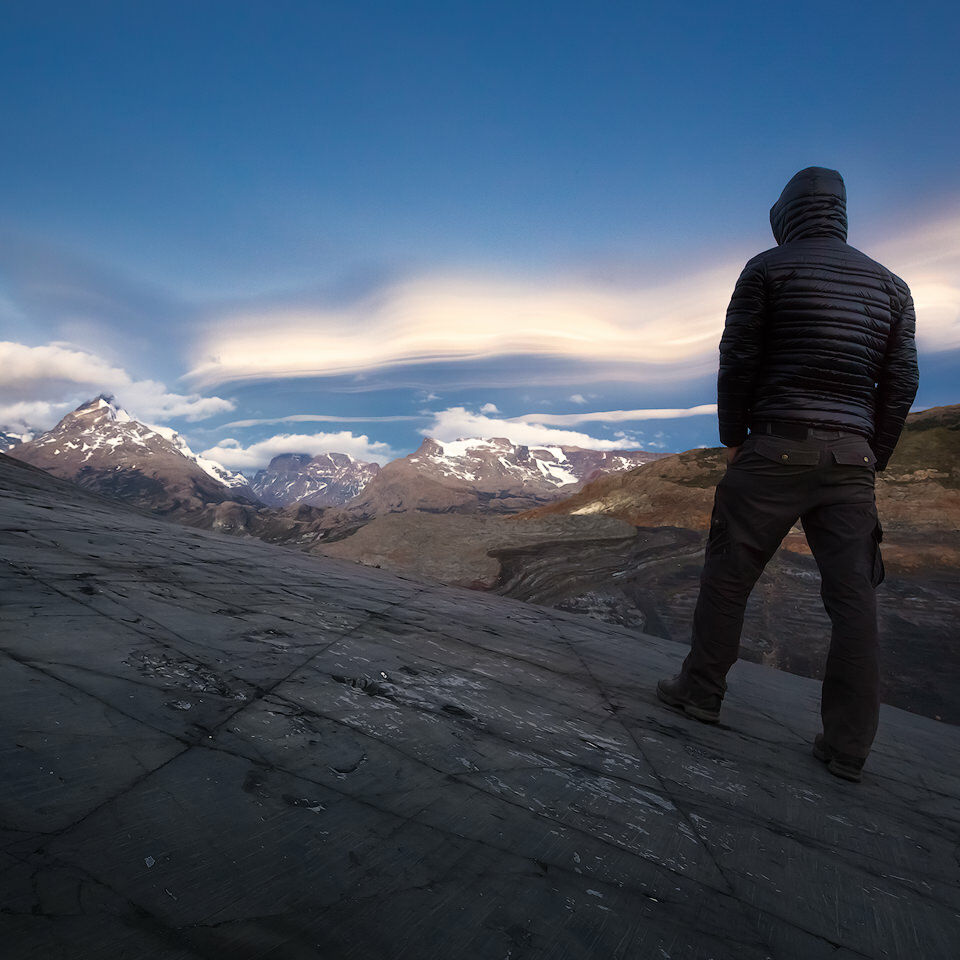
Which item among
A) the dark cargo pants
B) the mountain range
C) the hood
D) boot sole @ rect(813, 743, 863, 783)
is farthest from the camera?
the mountain range

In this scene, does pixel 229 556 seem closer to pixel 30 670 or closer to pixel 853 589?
pixel 30 670

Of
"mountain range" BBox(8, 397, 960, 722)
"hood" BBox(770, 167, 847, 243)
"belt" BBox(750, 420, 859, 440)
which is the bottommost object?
"mountain range" BBox(8, 397, 960, 722)

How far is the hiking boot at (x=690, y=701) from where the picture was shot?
7.89 ft

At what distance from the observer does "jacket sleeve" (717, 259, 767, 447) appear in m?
2.51

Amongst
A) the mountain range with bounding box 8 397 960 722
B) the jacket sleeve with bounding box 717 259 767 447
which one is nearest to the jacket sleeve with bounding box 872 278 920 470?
the jacket sleeve with bounding box 717 259 767 447

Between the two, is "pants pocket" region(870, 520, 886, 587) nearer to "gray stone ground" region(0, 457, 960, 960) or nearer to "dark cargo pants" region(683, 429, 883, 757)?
"dark cargo pants" region(683, 429, 883, 757)

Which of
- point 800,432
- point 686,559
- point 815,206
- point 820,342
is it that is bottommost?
point 686,559

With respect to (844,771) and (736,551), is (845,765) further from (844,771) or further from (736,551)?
(736,551)

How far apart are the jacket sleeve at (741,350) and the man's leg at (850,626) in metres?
0.57

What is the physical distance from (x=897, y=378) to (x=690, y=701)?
184cm

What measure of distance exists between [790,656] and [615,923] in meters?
4.99

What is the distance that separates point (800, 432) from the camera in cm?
239

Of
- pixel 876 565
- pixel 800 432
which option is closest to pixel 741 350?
pixel 800 432

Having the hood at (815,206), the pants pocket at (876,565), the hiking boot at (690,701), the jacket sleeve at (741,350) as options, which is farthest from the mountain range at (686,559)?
the hood at (815,206)
